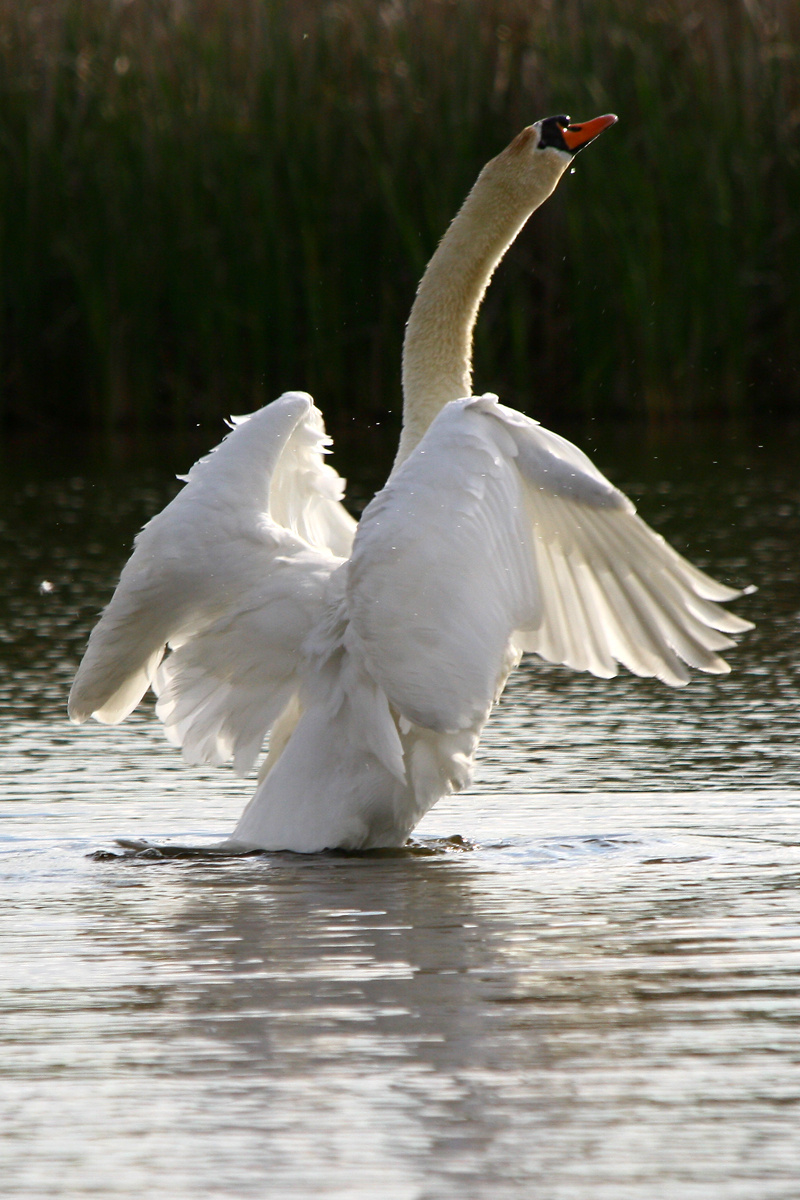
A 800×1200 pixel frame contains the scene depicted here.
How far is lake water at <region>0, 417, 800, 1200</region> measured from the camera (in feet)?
9.16

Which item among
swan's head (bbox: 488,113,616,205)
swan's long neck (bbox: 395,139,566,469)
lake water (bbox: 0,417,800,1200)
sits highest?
swan's head (bbox: 488,113,616,205)

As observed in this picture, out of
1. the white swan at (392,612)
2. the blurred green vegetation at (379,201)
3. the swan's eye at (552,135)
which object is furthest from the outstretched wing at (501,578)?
the blurred green vegetation at (379,201)

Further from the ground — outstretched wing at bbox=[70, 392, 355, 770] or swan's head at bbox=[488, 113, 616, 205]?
swan's head at bbox=[488, 113, 616, 205]

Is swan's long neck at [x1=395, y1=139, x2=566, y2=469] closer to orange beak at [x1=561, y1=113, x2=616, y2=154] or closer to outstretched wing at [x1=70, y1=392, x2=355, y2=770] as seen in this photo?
orange beak at [x1=561, y1=113, x2=616, y2=154]

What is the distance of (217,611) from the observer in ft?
17.7

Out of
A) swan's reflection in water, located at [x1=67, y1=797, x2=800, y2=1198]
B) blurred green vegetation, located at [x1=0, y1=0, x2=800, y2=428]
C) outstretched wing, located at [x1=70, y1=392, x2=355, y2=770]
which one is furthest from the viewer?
blurred green vegetation, located at [x1=0, y1=0, x2=800, y2=428]

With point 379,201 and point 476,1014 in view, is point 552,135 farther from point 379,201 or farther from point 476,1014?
point 379,201

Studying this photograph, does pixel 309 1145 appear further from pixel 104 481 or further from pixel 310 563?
pixel 104 481

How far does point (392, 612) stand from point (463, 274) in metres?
1.87

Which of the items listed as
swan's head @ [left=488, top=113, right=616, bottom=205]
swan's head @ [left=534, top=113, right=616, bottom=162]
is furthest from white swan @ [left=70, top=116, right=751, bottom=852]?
swan's head @ [left=534, top=113, right=616, bottom=162]

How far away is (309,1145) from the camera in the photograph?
2.82m

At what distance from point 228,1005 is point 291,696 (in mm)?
1771

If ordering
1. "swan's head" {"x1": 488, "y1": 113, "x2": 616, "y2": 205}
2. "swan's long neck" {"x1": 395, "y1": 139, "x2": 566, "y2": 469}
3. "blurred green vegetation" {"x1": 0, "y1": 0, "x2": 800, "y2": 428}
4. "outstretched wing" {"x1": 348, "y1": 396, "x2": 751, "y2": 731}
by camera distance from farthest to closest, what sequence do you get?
"blurred green vegetation" {"x1": 0, "y1": 0, "x2": 800, "y2": 428}
"swan's head" {"x1": 488, "y1": 113, "x2": 616, "y2": 205}
"swan's long neck" {"x1": 395, "y1": 139, "x2": 566, "y2": 469}
"outstretched wing" {"x1": 348, "y1": 396, "x2": 751, "y2": 731}

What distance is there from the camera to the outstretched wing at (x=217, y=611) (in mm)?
5277
